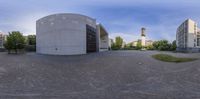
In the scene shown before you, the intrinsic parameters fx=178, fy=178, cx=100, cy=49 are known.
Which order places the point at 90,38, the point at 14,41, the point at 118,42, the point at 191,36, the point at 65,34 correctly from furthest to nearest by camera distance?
1. the point at 118,42
2. the point at 191,36
3. the point at 14,41
4. the point at 90,38
5. the point at 65,34

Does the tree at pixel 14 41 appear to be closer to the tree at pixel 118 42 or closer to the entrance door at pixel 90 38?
the entrance door at pixel 90 38

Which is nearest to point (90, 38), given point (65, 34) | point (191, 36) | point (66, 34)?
point (66, 34)

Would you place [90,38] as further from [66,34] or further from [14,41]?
[14,41]

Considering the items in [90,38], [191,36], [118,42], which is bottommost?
[90,38]

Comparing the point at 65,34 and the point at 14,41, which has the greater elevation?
the point at 65,34

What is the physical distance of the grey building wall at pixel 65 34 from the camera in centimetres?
3538

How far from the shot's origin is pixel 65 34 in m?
35.4

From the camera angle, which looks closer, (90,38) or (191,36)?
(90,38)

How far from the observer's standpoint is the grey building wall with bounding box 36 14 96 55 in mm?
35375

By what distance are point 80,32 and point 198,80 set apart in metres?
28.0

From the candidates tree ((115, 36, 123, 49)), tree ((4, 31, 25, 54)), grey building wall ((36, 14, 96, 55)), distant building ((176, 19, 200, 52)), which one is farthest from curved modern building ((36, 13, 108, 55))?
tree ((115, 36, 123, 49))

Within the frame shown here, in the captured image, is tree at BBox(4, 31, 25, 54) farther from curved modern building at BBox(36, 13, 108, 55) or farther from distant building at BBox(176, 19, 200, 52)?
distant building at BBox(176, 19, 200, 52)

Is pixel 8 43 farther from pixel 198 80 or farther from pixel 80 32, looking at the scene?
pixel 198 80

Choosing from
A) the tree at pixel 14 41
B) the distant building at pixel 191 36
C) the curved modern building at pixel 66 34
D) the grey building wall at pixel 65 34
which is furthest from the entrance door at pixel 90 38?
the distant building at pixel 191 36
